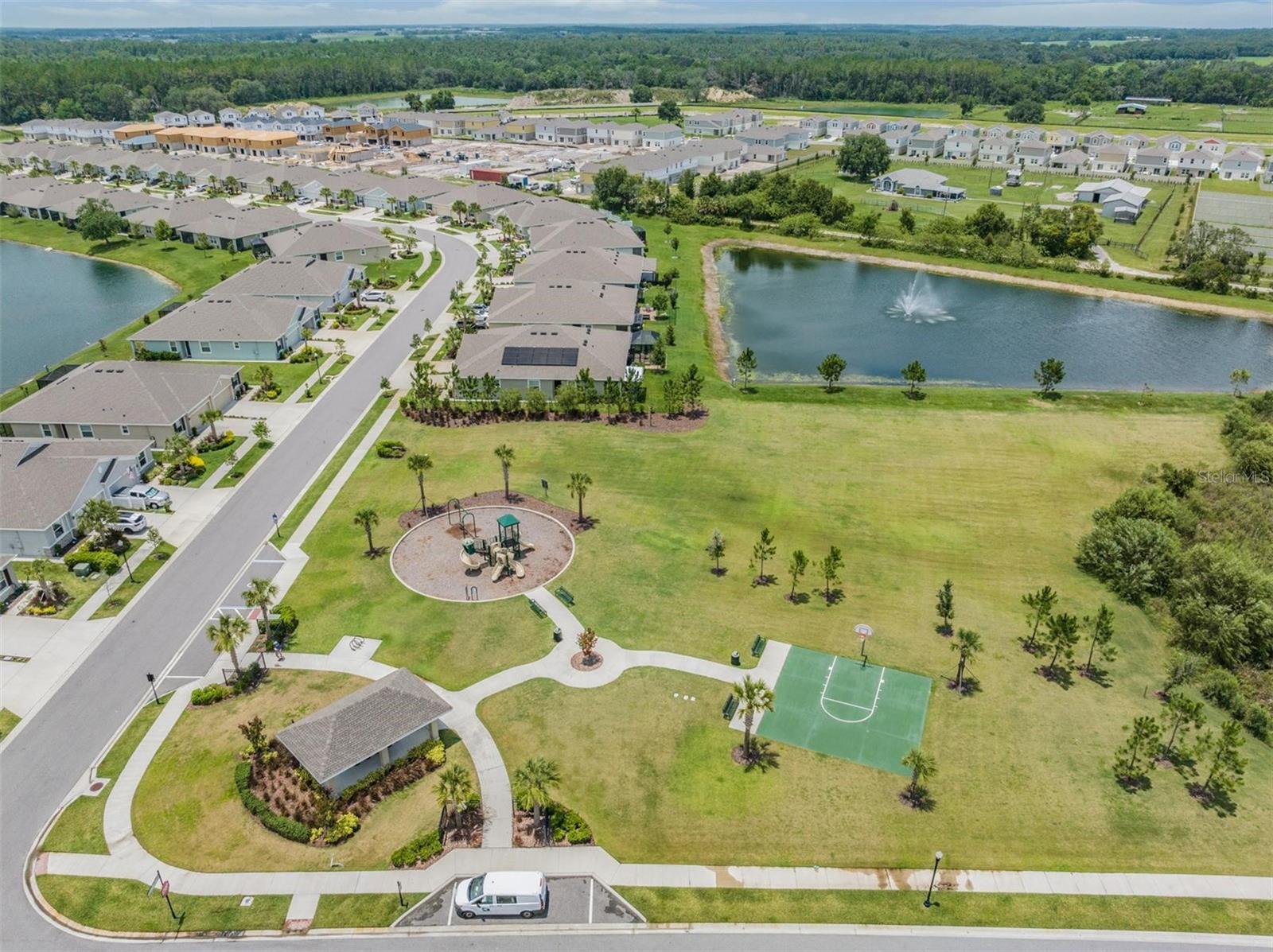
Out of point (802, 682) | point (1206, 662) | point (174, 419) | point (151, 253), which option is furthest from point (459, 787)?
point (151, 253)

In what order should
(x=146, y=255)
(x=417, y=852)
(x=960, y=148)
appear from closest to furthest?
(x=417, y=852) < (x=146, y=255) < (x=960, y=148)

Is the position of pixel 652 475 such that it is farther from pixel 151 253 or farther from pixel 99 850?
pixel 151 253

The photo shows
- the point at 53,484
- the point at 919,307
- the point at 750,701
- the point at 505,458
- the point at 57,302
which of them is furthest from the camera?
the point at 919,307

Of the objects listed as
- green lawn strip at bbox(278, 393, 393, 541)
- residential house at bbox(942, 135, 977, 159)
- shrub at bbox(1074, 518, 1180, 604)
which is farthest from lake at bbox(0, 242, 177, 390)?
residential house at bbox(942, 135, 977, 159)

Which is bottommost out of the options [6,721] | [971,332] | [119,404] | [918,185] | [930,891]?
[6,721]

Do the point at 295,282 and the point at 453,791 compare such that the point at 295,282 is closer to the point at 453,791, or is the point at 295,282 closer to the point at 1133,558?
the point at 453,791

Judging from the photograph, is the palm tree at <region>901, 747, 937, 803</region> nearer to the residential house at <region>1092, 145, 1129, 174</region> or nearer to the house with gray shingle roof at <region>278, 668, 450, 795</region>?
the house with gray shingle roof at <region>278, 668, 450, 795</region>

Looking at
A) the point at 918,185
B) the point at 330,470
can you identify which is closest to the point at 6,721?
the point at 330,470
